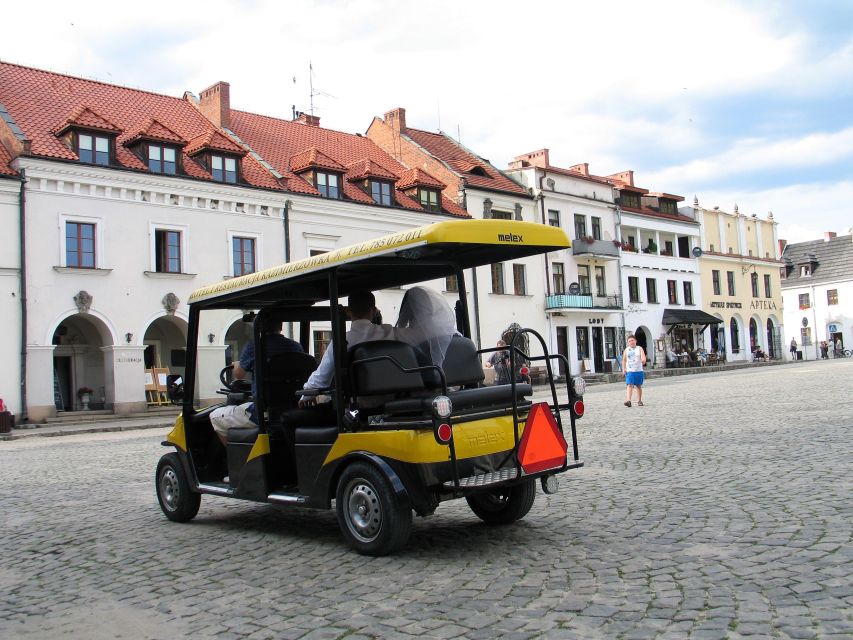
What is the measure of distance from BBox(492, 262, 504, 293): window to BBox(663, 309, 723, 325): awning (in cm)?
1603

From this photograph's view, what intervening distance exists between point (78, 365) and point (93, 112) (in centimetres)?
880

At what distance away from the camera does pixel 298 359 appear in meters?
7.18

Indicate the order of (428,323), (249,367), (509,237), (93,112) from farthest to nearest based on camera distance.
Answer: (93,112)
(249,367)
(428,323)
(509,237)

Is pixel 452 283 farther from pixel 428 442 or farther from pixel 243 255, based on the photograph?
pixel 243 255

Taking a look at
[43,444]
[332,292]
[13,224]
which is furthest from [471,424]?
[13,224]

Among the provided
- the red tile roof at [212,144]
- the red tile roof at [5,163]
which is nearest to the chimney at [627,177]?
the red tile roof at [212,144]

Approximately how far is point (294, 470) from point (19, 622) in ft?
8.07

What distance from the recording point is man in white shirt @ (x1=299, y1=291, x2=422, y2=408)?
6275 mm

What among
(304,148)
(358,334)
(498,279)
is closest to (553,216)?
(498,279)

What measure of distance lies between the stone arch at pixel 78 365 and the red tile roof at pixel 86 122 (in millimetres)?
6393

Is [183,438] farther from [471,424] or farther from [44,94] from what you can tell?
[44,94]

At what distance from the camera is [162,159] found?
95.2 ft

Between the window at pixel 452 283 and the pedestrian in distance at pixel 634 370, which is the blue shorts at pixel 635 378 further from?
the window at pixel 452 283

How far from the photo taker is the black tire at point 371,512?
18.1 ft
